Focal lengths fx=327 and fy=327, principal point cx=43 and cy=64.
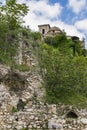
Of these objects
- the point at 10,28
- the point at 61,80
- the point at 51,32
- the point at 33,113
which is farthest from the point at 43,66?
the point at 51,32

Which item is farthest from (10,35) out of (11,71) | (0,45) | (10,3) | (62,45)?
(62,45)

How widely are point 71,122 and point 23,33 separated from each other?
15.9m

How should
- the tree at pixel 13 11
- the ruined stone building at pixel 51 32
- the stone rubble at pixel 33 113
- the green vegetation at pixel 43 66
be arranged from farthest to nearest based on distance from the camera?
the ruined stone building at pixel 51 32
the tree at pixel 13 11
the green vegetation at pixel 43 66
the stone rubble at pixel 33 113

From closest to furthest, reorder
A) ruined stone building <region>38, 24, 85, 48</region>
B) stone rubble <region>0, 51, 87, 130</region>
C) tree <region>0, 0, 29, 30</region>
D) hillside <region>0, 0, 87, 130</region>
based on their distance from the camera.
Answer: stone rubble <region>0, 51, 87, 130</region> → hillside <region>0, 0, 87, 130</region> → tree <region>0, 0, 29, 30</region> → ruined stone building <region>38, 24, 85, 48</region>

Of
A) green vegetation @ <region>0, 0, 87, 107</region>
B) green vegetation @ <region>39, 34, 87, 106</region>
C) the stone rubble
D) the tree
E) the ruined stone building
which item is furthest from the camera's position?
the ruined stone building

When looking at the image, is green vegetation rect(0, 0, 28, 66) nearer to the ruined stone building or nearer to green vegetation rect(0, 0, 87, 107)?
green vegetation rect(0, 0, 87, 107)

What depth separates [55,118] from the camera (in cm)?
1680

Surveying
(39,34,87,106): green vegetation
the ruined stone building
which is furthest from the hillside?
the ruined stone building

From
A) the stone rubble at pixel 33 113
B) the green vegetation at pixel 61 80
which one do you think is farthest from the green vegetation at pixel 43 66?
the stone rubble at pixel 33 113

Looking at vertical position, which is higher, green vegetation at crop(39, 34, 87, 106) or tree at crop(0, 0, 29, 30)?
tree at crop(0, 0, 29, 30)

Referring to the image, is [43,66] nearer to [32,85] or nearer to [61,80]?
[61,80]

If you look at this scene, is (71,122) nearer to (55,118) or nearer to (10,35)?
(55,118)

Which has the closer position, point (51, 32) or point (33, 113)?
point (33, 113)

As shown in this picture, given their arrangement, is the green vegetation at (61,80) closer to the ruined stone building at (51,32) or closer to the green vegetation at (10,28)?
the green vegetation at (10,28)
